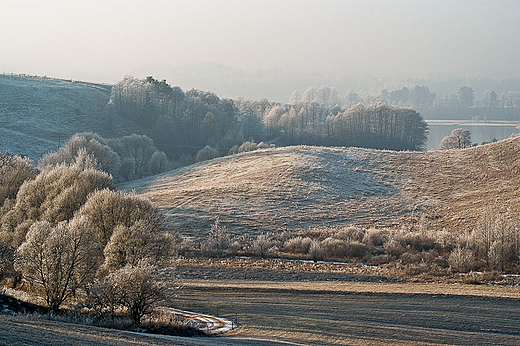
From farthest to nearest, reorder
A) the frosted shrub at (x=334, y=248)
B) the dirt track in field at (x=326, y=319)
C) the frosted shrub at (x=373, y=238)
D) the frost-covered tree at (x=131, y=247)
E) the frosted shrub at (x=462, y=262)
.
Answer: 1. the frosted shrub at (x=373, y=238)
2. the frosted shrub at (x=334, y=248)
3. the frosted shrub at (x=462, y=262)
4. the frost-covered tree at (x=131, y=247)
5. the dirt track in field at (x=326, y=319)

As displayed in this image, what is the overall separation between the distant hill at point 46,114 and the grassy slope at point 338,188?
31926 mm

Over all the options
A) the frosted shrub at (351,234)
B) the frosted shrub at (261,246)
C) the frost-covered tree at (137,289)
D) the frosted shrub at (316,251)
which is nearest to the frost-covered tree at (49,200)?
the frosted shrub at (261,246)

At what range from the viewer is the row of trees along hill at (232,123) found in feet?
439

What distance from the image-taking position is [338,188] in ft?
226

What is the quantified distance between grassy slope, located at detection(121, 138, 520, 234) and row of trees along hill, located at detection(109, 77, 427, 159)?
46.8m

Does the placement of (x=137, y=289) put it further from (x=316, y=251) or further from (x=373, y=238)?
(x=373, y=238)

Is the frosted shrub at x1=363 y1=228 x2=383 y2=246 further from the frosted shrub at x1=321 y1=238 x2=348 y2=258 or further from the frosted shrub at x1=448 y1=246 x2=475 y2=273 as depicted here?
the frosted shrub at x1=448 y1=246 x2=475 y2=273

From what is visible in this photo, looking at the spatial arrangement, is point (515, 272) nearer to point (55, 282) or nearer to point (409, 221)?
point (409, 221)

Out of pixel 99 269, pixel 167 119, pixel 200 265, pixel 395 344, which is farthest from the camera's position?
pixel 167 119

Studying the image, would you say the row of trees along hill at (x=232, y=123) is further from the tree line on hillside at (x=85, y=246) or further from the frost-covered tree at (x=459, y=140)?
the tree line on hillside at (x=85, y=246)

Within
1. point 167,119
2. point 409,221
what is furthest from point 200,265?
point 167,119

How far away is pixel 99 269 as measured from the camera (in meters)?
30.9

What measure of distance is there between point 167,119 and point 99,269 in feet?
353

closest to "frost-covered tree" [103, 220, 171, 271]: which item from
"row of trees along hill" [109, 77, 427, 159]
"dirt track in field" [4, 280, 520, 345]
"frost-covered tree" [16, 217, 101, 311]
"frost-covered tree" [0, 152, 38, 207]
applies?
"frost-covered tree" [16, 217, 101, 311]
